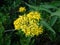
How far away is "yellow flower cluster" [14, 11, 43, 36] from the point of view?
1734 mm

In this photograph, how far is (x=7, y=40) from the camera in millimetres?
2070

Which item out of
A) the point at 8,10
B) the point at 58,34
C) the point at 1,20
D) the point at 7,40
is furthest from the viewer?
the point at 8,10

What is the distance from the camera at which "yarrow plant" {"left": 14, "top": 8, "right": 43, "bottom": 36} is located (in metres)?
1.74

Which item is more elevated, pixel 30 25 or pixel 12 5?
pixel 30 25

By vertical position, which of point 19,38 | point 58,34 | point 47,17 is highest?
point 47,17

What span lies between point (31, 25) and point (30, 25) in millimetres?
10

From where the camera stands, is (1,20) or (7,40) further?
(1,20)

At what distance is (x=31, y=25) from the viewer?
1739 millimetres

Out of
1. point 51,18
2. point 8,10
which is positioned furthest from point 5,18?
point 51,18

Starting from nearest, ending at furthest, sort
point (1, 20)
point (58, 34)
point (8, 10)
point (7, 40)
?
point (58, 34) < point (7, 40) < point (1, 20) < point (8, 10)

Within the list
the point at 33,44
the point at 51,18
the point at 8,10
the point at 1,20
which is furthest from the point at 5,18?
the point at 51,18

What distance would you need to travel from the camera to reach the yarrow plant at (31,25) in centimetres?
174

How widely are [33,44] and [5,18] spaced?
1.63 ft

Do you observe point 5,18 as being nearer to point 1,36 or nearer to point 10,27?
point 10,27
